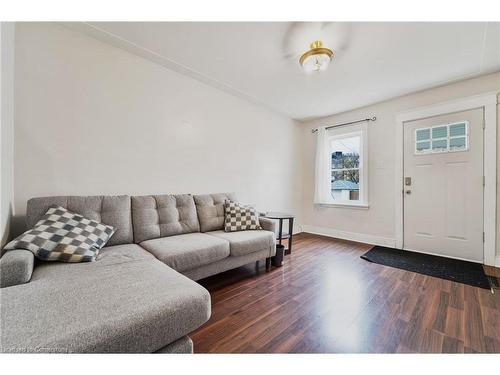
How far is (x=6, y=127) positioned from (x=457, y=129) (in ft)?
15.2

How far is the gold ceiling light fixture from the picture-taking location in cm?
183

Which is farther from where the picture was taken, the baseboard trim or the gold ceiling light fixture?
the baseboard trim

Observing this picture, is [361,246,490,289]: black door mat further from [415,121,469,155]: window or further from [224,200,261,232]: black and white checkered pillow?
[224,200,261,232]: black and white checkered pillow

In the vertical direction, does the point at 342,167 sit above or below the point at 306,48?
below

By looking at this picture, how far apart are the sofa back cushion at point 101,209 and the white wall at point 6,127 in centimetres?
16

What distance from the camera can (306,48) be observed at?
78.7 inches

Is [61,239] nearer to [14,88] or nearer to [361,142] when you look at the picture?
[14,88]

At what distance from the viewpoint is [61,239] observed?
137cm

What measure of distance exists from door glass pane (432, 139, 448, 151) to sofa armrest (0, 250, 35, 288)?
4304 millimetres

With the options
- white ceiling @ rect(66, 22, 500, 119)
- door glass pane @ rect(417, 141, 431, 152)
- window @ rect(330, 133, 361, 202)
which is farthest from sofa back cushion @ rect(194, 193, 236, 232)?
door glass pane @ rect(417, 141, 431, 152)

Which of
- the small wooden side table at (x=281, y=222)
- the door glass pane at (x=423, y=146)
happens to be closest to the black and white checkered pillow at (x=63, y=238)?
the small wooden side table at (x=281, y=222)

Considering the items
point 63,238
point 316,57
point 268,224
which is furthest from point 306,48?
point 63,238

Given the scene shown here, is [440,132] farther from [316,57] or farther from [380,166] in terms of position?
[316,57]

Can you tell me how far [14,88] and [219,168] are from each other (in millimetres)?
2030
